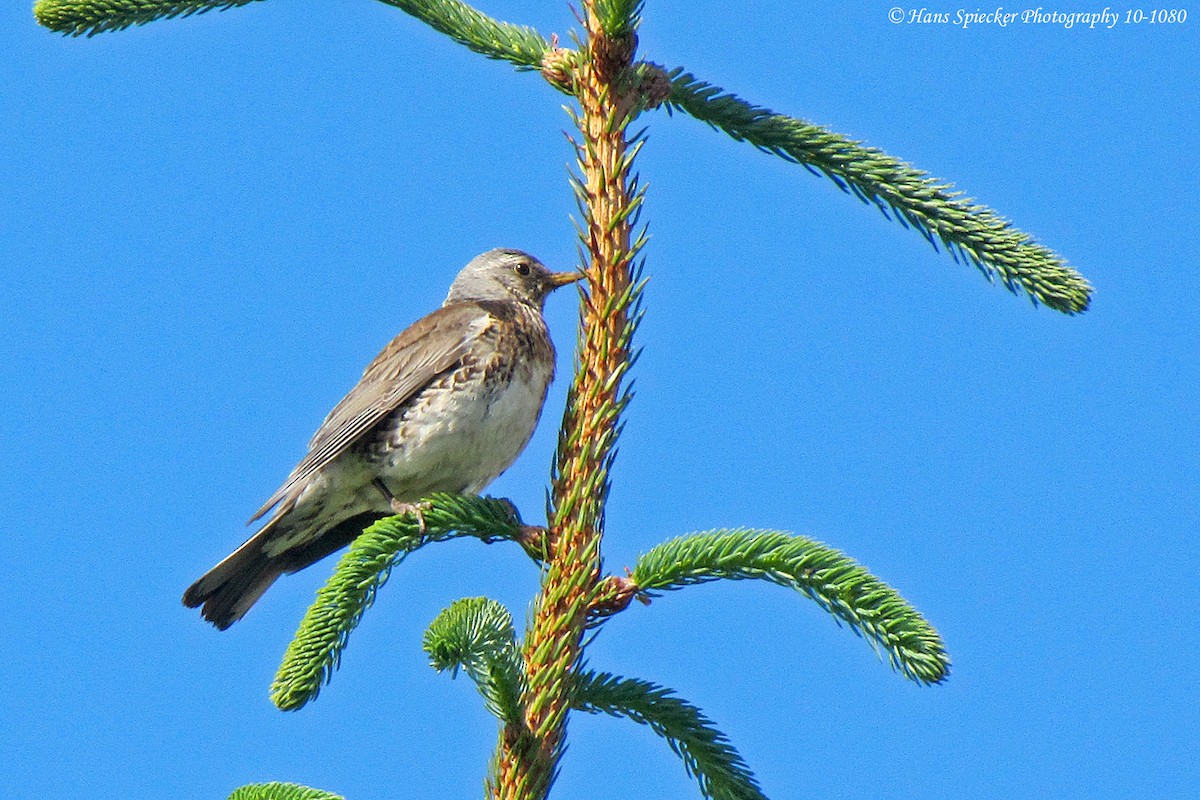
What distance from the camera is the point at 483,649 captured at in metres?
2.53

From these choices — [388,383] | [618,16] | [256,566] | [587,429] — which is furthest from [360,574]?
[388,383]

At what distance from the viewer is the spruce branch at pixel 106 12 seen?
3381 mm

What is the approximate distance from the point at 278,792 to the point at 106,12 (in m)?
2.20

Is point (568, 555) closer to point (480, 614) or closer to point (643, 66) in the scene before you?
point (480, 614)

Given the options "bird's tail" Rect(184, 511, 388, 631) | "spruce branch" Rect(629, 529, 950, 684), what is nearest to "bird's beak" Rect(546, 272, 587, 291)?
"bird's tail" Rect(184, 511, 388, 631)

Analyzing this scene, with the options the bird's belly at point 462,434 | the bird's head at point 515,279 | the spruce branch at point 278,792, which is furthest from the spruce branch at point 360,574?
the bird's head at point 515,279

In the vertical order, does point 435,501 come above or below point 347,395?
below

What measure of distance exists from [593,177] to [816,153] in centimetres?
64

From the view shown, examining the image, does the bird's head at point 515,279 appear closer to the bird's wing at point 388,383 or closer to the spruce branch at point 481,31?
the bird's wing at point 388,383

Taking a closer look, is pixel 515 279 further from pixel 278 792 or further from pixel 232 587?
pixel 278 792

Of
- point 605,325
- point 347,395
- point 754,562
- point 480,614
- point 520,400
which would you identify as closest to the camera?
point 480,614

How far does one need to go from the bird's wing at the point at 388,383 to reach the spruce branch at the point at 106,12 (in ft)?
6.96

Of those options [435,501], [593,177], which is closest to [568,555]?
[435,501]

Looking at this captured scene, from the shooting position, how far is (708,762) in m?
2.88
